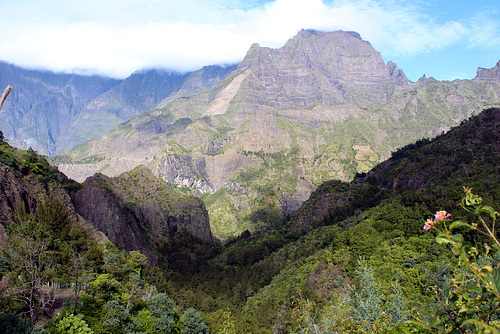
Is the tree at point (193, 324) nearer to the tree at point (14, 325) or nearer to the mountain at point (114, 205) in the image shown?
the tree at point (14, 325)

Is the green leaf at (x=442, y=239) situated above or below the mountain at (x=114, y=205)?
above

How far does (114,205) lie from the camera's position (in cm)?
8006

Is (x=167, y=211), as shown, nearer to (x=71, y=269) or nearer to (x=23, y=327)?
(x=71, y=269)

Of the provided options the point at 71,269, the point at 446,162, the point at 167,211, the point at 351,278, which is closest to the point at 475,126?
the point at 446,162

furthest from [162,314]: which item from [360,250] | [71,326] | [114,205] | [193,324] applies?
[114,205]

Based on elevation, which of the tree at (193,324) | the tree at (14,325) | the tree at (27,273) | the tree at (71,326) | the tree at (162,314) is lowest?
the tree at (193,324)

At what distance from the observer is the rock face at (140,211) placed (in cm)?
7612

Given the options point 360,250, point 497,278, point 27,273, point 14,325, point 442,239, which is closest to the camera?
point 497,278

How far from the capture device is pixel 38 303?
2888 centimetres

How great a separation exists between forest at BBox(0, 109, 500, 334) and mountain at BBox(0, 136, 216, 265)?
1.19 metres

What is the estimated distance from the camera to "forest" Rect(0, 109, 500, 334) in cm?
550

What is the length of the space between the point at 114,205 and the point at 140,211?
4035cm

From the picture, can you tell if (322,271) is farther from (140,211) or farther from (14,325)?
(140,211)

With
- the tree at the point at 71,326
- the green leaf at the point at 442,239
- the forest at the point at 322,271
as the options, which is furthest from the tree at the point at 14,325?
the green leaf at the point at 442,239
